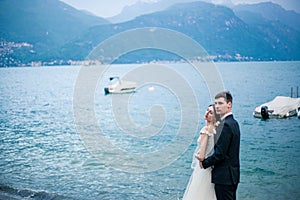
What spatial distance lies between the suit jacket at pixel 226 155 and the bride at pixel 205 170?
0.60ft

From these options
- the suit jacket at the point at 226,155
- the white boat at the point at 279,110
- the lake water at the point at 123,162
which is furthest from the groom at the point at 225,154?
the white boat at the point at 279,110

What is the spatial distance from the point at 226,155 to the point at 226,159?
82 mm

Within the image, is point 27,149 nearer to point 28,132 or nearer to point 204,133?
point 28,132

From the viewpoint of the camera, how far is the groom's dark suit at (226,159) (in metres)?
4.60

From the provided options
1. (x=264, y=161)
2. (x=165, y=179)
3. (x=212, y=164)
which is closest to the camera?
(x=212, y=164)

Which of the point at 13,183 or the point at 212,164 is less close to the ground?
the point at 212,164

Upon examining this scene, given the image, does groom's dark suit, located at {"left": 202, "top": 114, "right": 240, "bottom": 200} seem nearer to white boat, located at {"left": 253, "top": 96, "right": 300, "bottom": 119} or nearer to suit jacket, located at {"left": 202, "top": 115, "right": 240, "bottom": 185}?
suit jacket, located at {"left": 202, "top": 115, "right": 240, "bottom": 185}

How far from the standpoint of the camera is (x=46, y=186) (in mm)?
12258

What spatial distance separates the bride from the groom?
16 cm

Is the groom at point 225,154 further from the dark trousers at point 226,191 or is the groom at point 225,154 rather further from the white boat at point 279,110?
the white boat at point 279,110

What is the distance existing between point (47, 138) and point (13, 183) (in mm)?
9757

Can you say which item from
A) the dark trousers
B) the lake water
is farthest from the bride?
the lake water

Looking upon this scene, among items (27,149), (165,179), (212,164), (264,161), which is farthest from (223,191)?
(27,149)

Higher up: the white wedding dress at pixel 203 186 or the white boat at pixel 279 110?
the white boat at pixel 279 110
